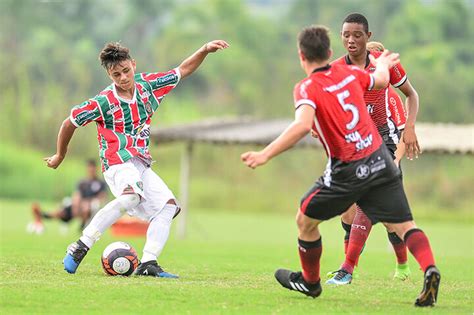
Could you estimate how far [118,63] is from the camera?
36.2 feet

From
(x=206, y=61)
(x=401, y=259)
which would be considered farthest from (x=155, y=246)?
(x=206, y=61)

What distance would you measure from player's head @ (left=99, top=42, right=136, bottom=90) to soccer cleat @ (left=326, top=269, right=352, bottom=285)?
2.72 metres

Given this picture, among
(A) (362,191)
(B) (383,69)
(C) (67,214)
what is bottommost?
(C) (67,214)

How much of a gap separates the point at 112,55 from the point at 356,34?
237 centimetres

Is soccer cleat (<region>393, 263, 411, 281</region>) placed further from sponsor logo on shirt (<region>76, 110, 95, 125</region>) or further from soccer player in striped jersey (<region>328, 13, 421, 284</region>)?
sponsor logo on shirt (<region>76, 110, 95, 125</region>)

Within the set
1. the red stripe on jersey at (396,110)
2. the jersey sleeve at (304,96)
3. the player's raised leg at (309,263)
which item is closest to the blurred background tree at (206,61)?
the red stripe on jersey at (396,110)

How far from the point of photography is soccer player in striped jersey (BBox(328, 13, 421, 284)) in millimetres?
10984

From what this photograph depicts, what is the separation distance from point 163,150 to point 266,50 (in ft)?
90.6

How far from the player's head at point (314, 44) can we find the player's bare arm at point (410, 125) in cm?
195

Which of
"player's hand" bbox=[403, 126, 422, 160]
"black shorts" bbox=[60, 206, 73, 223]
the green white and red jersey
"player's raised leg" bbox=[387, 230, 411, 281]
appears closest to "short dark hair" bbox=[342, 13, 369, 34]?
"player's hand" bbox=[403, 126, 422, 160]

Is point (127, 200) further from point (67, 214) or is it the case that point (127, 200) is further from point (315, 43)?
point (67, 214)

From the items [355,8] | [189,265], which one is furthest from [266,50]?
[189,265]

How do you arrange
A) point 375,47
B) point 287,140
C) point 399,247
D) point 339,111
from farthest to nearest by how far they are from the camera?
point 399,247 → point 375,47 → point 339,111 → point 287,140

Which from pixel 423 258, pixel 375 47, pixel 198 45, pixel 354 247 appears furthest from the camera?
pixel 198 45
